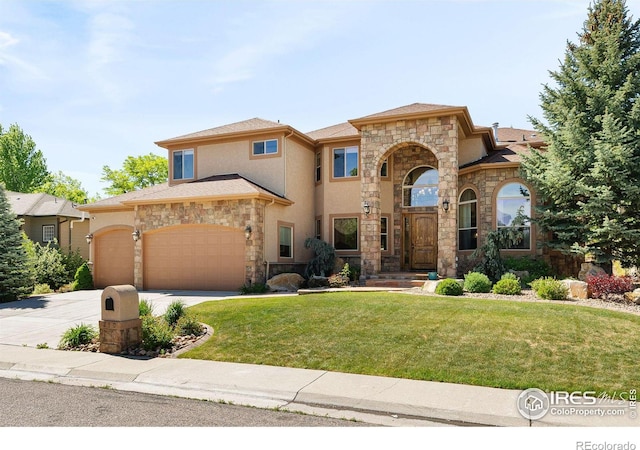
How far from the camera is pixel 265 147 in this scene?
19.0m

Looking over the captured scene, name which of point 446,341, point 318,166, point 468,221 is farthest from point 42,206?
point 446,341

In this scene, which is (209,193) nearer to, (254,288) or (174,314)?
(254,288)

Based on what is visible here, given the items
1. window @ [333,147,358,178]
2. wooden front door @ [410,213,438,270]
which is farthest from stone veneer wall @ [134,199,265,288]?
wooden front door @ [410,213,438,270]

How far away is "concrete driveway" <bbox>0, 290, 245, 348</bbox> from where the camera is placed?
10.6 metres

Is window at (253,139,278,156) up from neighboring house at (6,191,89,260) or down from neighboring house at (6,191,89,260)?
up

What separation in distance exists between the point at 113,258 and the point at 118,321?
496 inches

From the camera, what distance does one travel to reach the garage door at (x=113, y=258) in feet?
65.8

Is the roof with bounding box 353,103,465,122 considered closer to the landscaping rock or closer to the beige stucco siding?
the beige stucco siding

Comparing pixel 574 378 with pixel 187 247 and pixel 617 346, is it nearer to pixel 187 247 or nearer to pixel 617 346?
pixel 617 346

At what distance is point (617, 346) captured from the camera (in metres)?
7.72

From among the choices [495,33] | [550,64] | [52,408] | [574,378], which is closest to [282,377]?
[52,408]

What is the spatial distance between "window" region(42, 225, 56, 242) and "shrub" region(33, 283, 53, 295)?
8991 mm

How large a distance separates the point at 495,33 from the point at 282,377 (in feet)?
29.9

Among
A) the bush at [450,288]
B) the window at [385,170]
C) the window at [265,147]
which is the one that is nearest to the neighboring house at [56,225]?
the window at [265,147]
